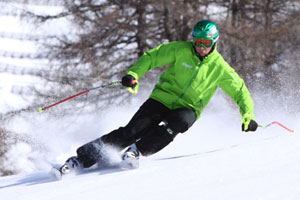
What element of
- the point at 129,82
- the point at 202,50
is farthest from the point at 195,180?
the point at 202,50

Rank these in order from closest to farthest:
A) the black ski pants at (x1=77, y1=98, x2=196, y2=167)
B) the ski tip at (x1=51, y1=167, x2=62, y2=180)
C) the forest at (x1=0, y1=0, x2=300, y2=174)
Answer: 1. the ski tip at (x1=51, y1=167, x2=62, y2=180)
2. the black ski pants at (x1=77, y1=98, x2=196, y2=167)
3. the forest at (x1=0, y1=0, x2=300, y2=174)

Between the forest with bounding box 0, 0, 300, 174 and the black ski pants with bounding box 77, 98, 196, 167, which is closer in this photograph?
the black ski pants with bounding box 77, 98, 196, 167

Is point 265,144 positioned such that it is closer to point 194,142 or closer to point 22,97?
point 194,142

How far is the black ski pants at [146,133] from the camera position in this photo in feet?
13.5

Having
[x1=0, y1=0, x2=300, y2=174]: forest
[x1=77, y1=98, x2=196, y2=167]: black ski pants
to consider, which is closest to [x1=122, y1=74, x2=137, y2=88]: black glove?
[x1=77, y1=98, x2=196, y2=167]: black ski pants

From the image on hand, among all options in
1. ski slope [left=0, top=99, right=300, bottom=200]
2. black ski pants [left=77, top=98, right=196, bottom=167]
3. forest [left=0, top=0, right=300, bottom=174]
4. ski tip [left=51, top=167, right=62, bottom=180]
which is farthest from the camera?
forest [left=0, top=0, right=300, bottom=174]

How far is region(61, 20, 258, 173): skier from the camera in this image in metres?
4.14

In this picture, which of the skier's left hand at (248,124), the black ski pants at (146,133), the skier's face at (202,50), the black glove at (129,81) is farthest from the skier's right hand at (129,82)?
the skier's left hand at (248,124)

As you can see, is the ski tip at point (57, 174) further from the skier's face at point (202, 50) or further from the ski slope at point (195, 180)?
the skier's face at point (202, 50)

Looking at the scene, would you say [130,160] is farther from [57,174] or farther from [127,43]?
[127,43]

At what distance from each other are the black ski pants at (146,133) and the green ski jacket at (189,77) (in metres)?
0.12

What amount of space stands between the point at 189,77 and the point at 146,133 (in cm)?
62

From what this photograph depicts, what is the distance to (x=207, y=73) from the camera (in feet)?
14.0

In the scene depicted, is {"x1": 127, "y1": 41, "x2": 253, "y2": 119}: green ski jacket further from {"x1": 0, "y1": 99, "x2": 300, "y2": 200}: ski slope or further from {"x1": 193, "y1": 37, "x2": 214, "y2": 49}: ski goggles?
{"x1": 0, "y1": 99, "x2": 300, "y2": 200}: ski slope
